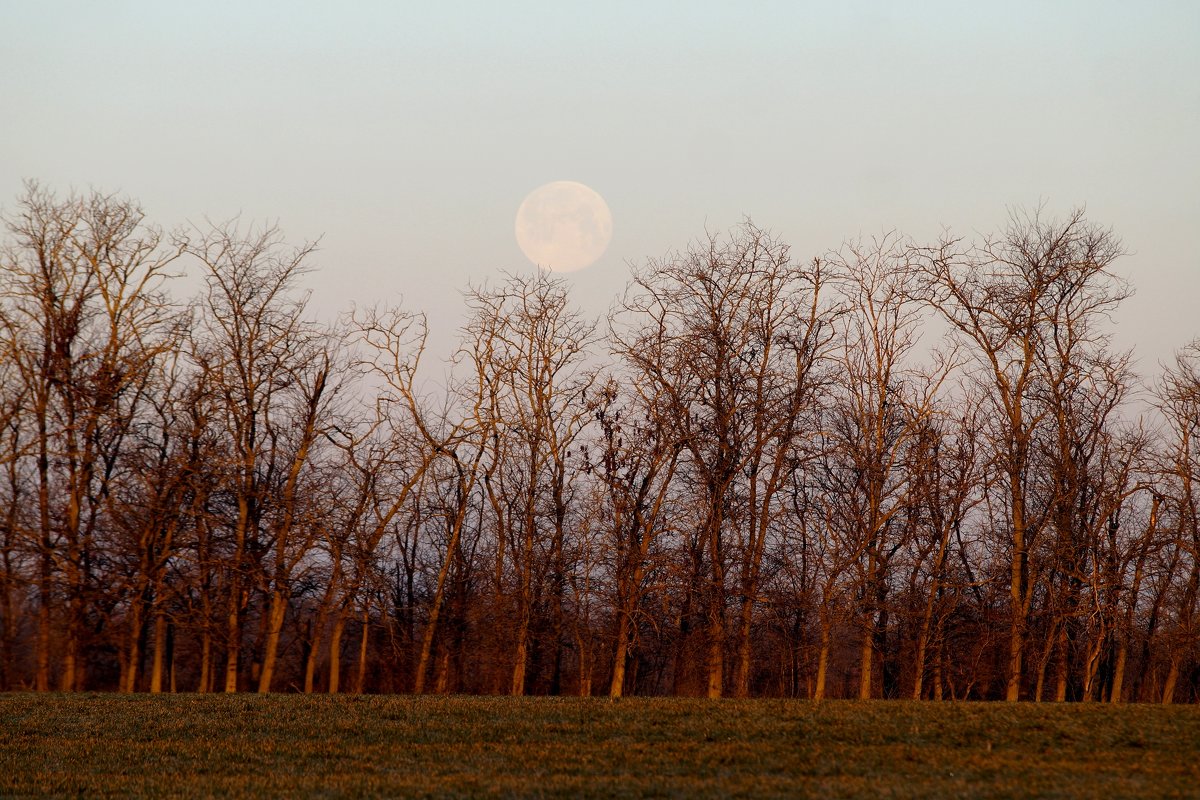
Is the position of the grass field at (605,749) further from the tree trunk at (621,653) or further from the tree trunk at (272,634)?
the tree trunk at (272,634)

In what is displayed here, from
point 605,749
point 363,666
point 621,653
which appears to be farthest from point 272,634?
point 605,749

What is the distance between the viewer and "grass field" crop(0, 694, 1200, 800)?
12031 millimetres

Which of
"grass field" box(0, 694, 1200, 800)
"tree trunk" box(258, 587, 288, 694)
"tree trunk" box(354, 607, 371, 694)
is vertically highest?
"grass field" box(0, 694, 1200, 800)

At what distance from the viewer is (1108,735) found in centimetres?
1455

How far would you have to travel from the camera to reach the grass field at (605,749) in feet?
39.5

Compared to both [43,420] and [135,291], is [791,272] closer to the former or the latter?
[135,291]

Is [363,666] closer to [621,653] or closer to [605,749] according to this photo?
[621,653]

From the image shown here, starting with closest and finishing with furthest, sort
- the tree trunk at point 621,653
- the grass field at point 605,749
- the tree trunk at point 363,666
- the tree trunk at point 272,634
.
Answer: the grass field at point 605,749
the tree trunk at point 621,653
the tree trunk at point 272,634
the tree trunk at point 363,666

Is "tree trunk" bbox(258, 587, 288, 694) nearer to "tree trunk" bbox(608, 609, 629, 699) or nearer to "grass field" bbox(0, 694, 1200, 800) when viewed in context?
"tree trunk" bbox(608, 609, 629, 699)

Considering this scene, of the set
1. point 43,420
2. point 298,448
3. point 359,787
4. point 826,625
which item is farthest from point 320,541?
point 359,787

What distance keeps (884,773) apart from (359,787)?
6.48 metres

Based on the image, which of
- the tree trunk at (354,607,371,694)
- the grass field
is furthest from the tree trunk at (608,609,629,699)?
the tree trunk at (354,607,371,694)

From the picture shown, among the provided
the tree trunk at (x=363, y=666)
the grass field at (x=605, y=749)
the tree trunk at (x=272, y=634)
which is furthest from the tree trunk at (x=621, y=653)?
the tree trunk at (x=363, y=666)

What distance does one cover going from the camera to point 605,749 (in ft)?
48.6
